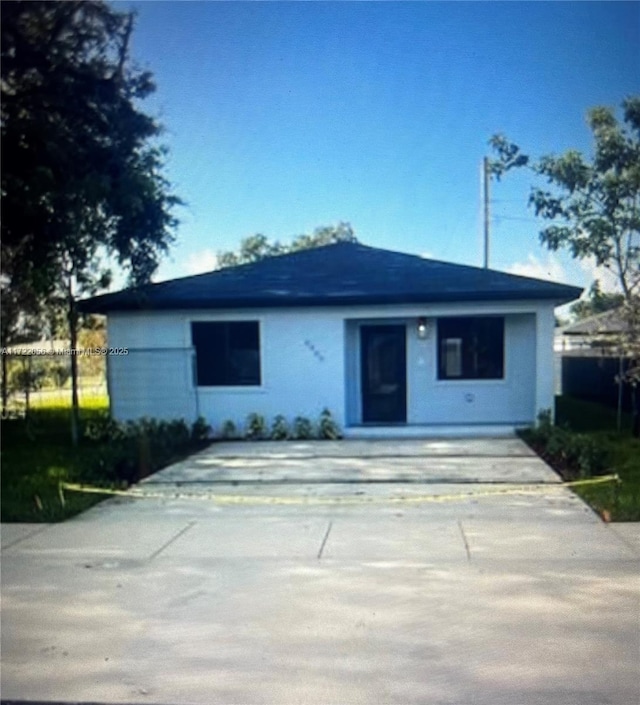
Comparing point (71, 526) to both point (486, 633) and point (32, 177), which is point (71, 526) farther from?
point (486, 633)

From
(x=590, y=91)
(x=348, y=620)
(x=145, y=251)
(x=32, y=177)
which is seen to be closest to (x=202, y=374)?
(x=145, y=251)

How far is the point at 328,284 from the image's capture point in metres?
3.15

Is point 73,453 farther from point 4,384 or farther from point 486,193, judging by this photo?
point 486,193

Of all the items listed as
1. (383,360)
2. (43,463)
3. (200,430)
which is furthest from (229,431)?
(383,360)

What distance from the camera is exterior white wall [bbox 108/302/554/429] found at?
2.30 meters

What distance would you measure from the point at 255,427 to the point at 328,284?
3.17 ft

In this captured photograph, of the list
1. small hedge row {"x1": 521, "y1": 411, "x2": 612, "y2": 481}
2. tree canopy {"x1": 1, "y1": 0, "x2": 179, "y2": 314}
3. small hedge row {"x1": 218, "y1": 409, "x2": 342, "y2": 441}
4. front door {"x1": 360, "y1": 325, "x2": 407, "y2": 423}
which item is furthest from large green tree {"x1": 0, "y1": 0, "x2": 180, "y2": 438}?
front door {"x1": 360, "y1": 325, "x2": 407, "y2": 423}

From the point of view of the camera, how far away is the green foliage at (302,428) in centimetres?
398

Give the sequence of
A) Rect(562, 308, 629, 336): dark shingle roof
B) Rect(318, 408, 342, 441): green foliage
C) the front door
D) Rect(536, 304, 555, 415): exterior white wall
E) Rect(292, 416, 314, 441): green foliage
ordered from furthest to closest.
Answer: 1. the front door
2. Rect(318, 408, 342, 441): green foliage
3. Rect(292, 416, 314, 441): green foliage
4. Rect(536, 304, 555, 415): exterior white wall
5. Rect(562, 308, 629, 336): dark shingle roof

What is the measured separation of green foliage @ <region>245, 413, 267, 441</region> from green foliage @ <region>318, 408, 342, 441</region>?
0.61m

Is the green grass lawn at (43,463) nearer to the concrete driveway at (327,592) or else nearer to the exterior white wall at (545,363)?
the concrete driveway at (327,592)

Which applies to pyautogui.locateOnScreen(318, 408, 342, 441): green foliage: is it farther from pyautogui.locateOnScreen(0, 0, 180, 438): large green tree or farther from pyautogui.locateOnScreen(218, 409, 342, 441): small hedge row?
pyautogui.locateOnScreen(0, 0, 180, 438): large green tree

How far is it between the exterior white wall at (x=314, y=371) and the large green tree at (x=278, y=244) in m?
0.39

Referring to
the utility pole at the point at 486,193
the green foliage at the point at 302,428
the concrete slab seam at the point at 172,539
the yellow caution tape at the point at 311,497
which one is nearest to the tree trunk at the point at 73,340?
the concrete slab seam at the point at 172,539
